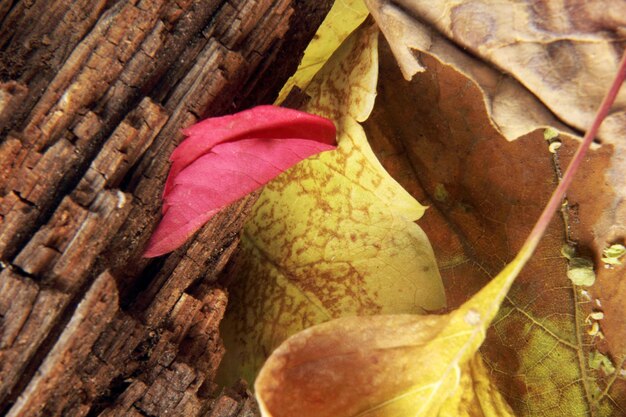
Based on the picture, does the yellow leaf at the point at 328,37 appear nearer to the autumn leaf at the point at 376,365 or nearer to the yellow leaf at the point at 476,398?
the autumn leaf at the point at 376,365

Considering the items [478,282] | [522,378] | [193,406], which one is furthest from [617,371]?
[193,406]

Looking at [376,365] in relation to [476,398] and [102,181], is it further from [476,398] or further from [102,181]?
[102,181]

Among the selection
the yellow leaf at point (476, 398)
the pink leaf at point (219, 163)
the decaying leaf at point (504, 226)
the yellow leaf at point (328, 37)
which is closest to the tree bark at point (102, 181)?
the pink leaf at point (219, 163)

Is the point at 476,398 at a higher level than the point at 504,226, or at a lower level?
lower

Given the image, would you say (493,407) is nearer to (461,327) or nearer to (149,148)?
(461,327)

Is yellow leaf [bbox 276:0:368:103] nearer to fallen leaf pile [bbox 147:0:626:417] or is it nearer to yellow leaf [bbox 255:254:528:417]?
fallen leaf pile [bbox 147:0:626:417]

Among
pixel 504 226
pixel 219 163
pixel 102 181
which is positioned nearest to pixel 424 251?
pixel 504 226
